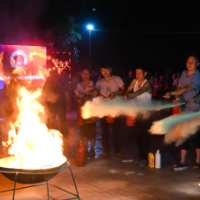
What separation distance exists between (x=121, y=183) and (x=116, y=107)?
2.01 metres

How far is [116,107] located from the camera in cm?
762

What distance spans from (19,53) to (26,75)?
48.0 inches

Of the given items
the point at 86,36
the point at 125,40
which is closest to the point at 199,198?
the point at 125,40

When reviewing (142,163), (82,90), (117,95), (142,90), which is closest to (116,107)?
(117,95)

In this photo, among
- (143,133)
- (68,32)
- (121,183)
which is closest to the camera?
(121,183)

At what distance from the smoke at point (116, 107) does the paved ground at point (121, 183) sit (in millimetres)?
1098

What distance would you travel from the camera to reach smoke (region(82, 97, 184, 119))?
7.27 m

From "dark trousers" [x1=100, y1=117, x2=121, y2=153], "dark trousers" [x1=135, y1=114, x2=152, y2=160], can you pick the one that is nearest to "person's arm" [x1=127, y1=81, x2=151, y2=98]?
"dark trousers" [x1=135, y1=114, x2=152, y2=160]

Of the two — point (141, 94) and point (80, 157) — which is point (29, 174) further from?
point (141, 94)

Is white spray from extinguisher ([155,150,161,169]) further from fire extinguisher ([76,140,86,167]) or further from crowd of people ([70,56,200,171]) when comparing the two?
fire extinguisher ([76,140,86,167])

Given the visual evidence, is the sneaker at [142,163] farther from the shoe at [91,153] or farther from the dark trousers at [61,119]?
the dark trousers at [61,119]

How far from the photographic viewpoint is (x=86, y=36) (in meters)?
38.0

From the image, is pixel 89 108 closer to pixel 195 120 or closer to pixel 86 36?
pixel 195 120

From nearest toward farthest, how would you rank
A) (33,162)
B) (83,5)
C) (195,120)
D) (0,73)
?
1. (33,162)
2. (195,120)
3. (0,73)
4. (83,5)
